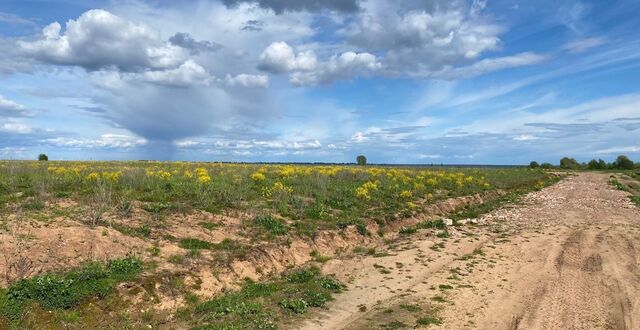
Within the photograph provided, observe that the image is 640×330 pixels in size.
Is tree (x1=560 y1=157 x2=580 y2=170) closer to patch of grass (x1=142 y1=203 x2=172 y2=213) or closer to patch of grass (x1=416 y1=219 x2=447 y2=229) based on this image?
patch of grass (x1=416 y1=219 x2=447 y2=229)

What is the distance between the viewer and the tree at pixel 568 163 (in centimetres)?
10275

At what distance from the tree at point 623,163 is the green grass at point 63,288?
345 ft

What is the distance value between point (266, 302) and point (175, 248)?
12.6 ft

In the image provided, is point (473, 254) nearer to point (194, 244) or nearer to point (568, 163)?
point (194, 244)

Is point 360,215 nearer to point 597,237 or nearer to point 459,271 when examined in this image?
point 459,271

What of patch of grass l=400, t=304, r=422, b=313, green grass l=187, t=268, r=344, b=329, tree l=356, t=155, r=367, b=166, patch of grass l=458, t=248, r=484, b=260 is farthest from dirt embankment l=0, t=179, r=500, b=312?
tree l=356, t=155, r=367, b=166

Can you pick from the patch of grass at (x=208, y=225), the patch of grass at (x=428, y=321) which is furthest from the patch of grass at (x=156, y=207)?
the patch of grass at (x=428, y=321)

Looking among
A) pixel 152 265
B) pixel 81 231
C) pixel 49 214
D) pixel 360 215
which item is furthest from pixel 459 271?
pixel 49 214

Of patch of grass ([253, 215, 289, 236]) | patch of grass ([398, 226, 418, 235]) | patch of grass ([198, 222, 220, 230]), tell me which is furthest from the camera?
patch of grass ([398, 226, 418, 235])

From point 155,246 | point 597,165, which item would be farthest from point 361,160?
point 155,246

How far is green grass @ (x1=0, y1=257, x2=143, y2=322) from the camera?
848cm

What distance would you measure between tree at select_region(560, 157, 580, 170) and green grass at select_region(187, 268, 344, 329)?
107m

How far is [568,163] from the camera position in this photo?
105m

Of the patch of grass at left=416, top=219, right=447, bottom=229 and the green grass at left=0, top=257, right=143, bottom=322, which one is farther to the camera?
the patch of grass at left=416, top=219, right=447, bottom=229
